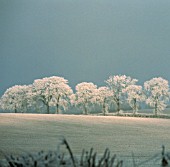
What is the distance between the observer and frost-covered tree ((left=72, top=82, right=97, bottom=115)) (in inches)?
1188

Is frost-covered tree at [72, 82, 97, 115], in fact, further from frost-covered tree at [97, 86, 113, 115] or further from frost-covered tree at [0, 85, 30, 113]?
frost-covered tree at [0, 85, 30, 113]

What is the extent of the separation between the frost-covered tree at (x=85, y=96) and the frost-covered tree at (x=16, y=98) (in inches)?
135

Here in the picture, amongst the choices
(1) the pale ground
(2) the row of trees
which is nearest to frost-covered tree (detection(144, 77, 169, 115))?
(2) the row of trees

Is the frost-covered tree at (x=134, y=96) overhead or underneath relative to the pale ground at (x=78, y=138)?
overhead

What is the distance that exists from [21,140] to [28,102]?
20.8 m

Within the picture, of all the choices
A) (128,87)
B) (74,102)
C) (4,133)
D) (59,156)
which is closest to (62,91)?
(74,102)

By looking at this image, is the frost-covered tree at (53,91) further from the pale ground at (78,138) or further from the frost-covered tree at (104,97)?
the pale ground at (78,138)

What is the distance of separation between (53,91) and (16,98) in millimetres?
2927

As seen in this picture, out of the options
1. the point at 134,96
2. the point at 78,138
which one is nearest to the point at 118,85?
the point at 134,96

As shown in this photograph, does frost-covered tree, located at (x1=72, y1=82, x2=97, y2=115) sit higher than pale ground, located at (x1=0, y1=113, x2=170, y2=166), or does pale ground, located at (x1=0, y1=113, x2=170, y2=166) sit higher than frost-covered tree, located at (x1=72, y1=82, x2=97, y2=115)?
frost-covered tree, located at (x1=72, y1=82, x2=97, y2=115)

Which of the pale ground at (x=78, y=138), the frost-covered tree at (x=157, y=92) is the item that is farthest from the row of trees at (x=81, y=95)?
the pale ground at (x=78, y=138)

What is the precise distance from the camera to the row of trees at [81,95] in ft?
96.3

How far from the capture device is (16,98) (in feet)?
101

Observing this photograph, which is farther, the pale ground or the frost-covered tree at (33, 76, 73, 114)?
the frost-covered tree at (33, 76, 73, 114)
